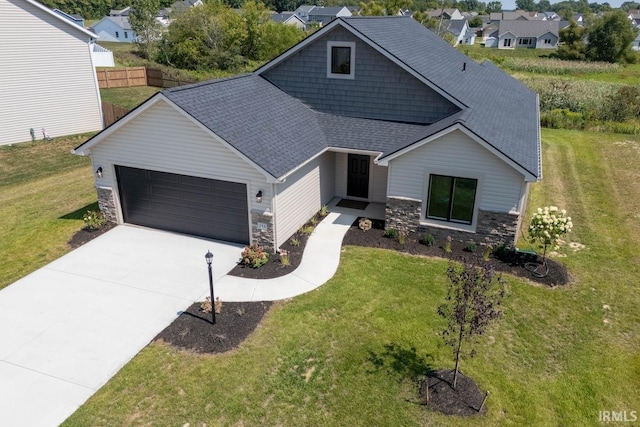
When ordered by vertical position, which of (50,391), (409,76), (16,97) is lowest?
(50,391)

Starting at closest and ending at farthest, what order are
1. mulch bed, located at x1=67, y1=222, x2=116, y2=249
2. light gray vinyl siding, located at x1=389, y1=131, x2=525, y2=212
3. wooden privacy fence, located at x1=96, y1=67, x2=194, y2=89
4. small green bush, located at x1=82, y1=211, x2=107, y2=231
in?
light gray vinyl siding, located at x1=389, y1=131, x2=525, y2=212, mulch bed, located at x1=67, y1=222, x2=116, y2=249, small green bush, located at x1=82, y1=211, x2=107, y2=231, wooden privacy fence, located at x1=96, y1=67, x2=194, y2=89

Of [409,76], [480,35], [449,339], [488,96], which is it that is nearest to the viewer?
[449,339]

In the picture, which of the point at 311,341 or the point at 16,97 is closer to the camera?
the point at 311,341

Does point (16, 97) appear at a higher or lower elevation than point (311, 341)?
higher

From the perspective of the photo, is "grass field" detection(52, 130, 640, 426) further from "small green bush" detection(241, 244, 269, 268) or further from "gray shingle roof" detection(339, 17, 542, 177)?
"gray shingle roof" detection(339, 17, 542, 177)

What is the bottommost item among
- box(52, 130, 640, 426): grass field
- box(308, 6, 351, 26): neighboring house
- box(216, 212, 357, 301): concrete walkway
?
Result: box(52, 130, 640, 426): grass field

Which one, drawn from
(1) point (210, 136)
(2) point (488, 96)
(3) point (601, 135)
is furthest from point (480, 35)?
(1) point (210, 136)

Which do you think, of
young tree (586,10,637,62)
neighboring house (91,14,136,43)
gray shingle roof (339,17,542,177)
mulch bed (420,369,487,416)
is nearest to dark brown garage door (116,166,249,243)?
gray shingle roof (339,17,542,177)

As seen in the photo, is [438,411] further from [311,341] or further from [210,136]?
[210,136]
